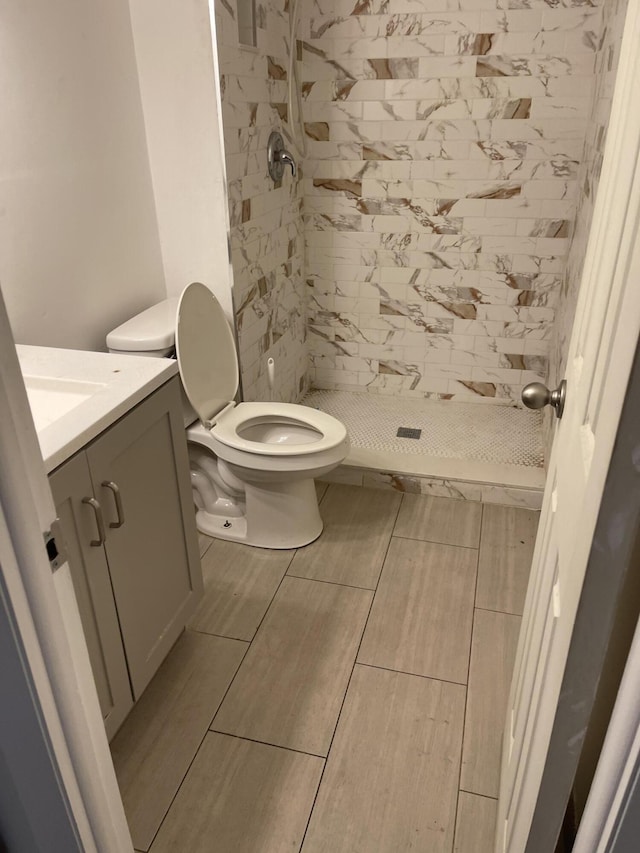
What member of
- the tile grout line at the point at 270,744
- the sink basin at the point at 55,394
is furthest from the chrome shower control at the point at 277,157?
the tile grout line at the point at 270,744

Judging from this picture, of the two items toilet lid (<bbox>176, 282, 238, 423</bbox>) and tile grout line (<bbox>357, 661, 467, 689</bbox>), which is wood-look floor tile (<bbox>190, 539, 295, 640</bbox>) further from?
toilet lid (<bbox>176, 282, 238, 423</bbox>)

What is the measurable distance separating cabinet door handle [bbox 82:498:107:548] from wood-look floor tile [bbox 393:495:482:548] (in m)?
1.33

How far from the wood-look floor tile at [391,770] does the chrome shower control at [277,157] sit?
1.91 metres

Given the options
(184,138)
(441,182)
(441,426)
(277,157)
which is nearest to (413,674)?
(441,426)

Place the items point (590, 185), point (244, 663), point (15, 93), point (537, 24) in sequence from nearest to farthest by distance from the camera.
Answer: point (15, 93) < point (244, 663) < point (590, 185) < point (537, 24)

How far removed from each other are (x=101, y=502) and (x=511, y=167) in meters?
2.35

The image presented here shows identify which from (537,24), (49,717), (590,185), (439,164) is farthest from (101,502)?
(537,24)

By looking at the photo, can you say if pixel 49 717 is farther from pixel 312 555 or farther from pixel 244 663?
pixel 312 555

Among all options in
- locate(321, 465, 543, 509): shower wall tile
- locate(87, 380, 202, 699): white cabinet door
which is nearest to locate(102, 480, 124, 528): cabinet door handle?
locate(87, 380, 202, 699): white cabinet door

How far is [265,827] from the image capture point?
1.48 m

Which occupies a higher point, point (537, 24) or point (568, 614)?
point (537, 24)

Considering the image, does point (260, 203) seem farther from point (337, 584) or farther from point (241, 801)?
point (241, 801)

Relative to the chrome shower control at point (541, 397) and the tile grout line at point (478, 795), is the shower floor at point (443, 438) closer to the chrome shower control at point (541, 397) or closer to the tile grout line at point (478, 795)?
the tile grout line at point (478, 795)

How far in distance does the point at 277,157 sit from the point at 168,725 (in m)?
2.10
